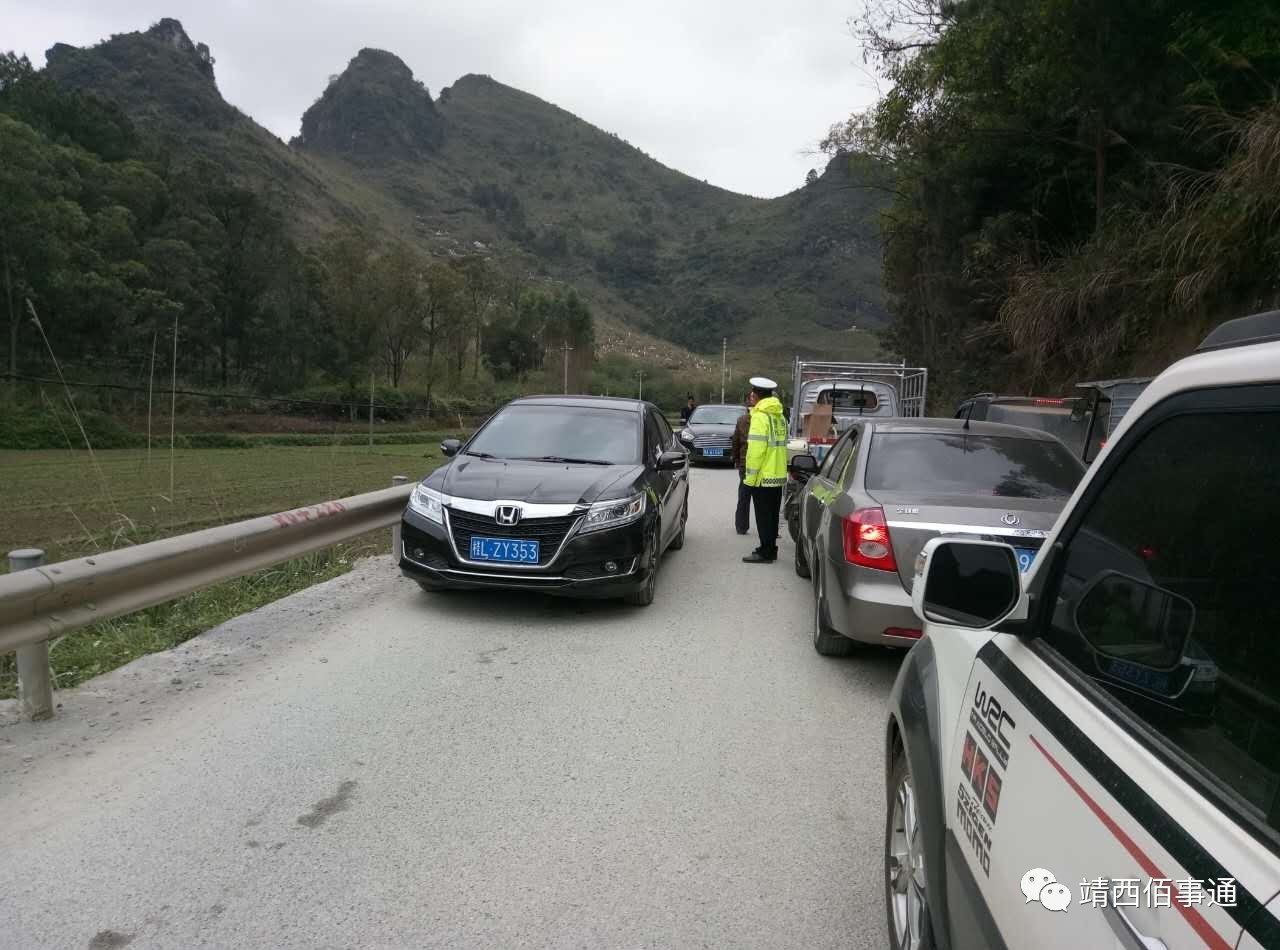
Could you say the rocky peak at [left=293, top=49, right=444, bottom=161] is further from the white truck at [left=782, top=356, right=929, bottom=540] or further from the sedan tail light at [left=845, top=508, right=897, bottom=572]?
the sedan tail light at [left=845, top=508, right=897, bottom=572]

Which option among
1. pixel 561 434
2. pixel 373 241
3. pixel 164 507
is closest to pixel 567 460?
pixel 561 434

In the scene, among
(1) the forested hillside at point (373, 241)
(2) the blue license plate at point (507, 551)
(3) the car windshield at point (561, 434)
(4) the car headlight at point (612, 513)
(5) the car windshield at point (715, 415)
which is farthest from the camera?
(1) the forested hillside at point (373, 241)

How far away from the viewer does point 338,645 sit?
601 cm

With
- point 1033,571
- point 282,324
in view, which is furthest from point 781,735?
point 282,324

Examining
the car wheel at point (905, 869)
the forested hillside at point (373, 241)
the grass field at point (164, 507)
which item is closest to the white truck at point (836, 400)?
the grass field at point (164, 507)

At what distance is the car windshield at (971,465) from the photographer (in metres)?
5.64

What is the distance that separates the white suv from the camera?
1239 millimetres

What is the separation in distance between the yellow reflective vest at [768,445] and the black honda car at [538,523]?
66.5 inches

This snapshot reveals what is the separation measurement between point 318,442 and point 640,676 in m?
31.3

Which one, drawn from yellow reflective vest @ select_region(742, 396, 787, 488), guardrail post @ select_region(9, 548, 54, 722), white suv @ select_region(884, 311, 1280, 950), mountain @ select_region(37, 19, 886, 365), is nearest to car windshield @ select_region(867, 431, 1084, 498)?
yellow reflective vest @ select_region(742, 396, 787, 488)

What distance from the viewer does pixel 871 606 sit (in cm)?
515

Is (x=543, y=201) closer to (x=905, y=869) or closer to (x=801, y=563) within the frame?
(x=801, y=563)

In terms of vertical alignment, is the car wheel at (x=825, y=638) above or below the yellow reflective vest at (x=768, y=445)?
below

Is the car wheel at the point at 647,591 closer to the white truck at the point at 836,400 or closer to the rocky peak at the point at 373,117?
the white truck at the point at 836,400
